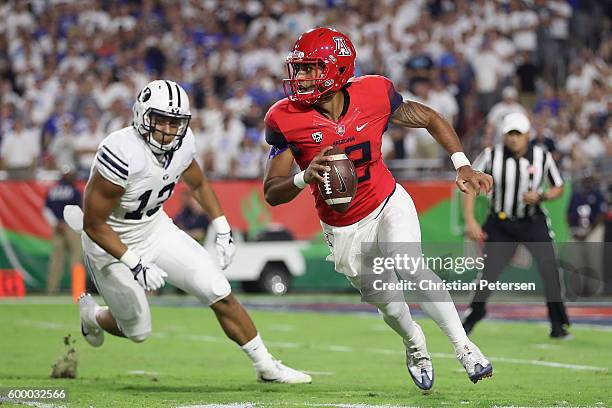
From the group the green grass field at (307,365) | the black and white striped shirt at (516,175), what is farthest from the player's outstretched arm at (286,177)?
the black and white striped shirt at (516,175)

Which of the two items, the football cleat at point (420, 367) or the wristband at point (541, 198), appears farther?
the wristband at point (541, 198)

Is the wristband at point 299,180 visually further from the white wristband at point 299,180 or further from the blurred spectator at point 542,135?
the blurred spectator at point 542,135

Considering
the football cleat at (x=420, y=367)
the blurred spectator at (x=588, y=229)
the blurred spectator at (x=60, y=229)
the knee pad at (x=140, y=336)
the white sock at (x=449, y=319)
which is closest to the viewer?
the white sock at (x=449, y=319)

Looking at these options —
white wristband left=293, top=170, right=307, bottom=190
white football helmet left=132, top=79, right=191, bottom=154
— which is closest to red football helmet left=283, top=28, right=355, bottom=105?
white wristband left=293, top=170, right=307, bottom=190

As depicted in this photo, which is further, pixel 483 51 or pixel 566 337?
pixel 483 51

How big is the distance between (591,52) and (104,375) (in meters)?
10.6

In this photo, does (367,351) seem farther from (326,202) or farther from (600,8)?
(600,8)

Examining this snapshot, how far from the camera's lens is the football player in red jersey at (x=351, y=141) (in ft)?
17.7

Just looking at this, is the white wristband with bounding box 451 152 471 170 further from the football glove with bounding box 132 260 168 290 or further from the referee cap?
the referee cap

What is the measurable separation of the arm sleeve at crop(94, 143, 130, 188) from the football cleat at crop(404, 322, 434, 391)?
1724mm

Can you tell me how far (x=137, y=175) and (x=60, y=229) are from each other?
758 centimetres

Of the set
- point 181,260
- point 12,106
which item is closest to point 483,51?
point 12,106

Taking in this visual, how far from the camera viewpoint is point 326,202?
17.5ft

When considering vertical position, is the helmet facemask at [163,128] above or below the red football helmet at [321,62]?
below
